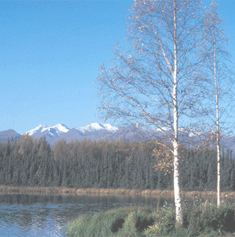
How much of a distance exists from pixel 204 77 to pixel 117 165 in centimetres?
6983

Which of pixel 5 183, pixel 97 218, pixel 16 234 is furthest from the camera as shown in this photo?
pixel 5 183

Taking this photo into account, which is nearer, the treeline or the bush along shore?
Answer: the bush along shore

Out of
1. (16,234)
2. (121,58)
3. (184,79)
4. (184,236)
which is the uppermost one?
(121,58)

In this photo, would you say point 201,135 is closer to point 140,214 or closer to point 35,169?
point 140,214

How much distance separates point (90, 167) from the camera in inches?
3209

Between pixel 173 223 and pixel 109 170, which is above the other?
pixel 109 170

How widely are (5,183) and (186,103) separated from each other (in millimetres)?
73132

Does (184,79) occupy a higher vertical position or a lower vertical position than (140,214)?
higher

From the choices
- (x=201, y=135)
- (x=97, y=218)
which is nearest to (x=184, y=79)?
(x=201, y=135)

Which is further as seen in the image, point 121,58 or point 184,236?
point 121,58

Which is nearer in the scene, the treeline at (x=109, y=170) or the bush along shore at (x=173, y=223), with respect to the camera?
the bush along shore at (x=173, y=223)

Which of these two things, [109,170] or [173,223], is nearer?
[173,223]

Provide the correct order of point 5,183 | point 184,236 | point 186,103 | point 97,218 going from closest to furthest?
point 184,236 → point 186,103 → point 97,218 → point 5,183

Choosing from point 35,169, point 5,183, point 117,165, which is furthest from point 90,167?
point 5,183
